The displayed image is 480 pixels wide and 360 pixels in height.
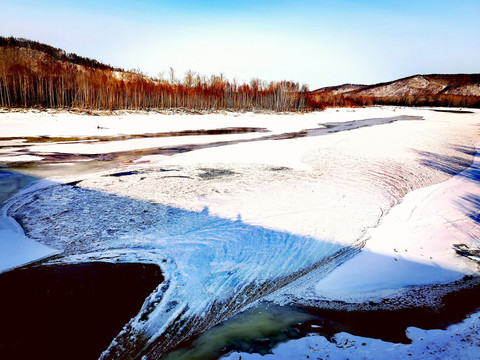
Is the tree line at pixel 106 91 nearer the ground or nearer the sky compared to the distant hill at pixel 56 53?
nearer the ground

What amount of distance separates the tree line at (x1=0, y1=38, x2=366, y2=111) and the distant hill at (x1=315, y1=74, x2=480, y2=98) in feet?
263

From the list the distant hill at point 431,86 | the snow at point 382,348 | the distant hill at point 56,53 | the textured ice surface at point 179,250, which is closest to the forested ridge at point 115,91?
the textured ice surface at point 179,250

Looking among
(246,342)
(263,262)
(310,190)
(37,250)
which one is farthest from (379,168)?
(37,250)

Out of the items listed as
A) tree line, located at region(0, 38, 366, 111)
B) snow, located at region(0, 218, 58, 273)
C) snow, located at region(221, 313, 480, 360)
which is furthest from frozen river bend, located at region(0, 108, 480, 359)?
tree line, located at region(0, 38, 366, 111)

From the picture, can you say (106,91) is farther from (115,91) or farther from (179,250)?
(179,250)

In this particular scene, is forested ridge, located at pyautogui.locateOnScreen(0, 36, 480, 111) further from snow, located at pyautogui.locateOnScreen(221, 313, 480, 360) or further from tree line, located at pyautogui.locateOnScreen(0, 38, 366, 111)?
snow, located at pyautogui.locateOnScreen(221, 313, 480, 360)

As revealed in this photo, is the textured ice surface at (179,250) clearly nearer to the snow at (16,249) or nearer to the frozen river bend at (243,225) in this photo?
the frozen river bend at (243,225)

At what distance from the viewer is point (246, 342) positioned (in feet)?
7.64

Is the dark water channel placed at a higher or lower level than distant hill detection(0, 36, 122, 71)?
lower

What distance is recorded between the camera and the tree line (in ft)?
67.6

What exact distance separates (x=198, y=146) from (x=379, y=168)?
5949mm

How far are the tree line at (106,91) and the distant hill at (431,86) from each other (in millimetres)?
80254

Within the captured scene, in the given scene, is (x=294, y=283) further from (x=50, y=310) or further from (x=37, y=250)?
(x=37, y=250)

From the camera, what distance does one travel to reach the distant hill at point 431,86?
10575 centimetres
